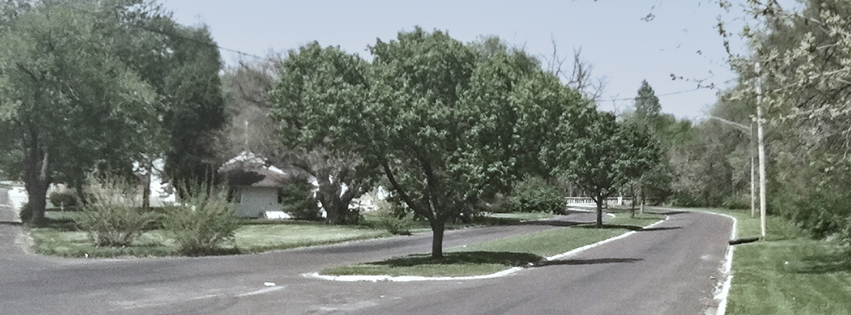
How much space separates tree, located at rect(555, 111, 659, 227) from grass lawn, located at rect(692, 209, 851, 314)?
1610 cm

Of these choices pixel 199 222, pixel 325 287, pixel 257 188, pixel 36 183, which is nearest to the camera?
pixel 325 287

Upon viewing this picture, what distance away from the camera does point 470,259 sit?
83.3 ft

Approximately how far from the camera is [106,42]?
54625 mm

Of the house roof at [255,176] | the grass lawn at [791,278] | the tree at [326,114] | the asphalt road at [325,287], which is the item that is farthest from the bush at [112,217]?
the house roof at [255,176]

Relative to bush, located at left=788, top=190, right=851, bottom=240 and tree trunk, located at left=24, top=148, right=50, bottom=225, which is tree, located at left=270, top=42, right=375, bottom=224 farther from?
bush, located at left=788, top=190, right=851, bottom=240

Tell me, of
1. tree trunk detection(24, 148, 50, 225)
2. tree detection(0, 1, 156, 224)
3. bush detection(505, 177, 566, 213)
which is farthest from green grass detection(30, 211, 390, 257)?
bush detection(505, 177, 566, 213)

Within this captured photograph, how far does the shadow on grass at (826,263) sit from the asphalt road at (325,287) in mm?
2250

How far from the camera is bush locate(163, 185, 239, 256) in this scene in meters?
29.3

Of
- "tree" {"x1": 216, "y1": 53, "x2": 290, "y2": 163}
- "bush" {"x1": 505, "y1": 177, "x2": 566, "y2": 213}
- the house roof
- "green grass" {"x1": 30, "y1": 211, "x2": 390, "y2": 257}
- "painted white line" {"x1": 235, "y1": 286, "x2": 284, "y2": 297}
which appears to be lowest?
"painted white line" {"x1": 235, "y1": 286, "x2": 284, "y2": 297}

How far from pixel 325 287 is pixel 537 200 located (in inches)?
2392

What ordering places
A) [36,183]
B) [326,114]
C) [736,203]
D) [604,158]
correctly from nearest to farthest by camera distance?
[326,114] → [36,183] → [604,158] → [736,203]

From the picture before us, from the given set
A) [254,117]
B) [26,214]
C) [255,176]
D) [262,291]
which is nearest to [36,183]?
[26,214]

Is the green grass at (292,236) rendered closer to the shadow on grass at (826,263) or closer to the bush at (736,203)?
the shadow on grass at (826,263)

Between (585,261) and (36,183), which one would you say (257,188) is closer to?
(36,183)
